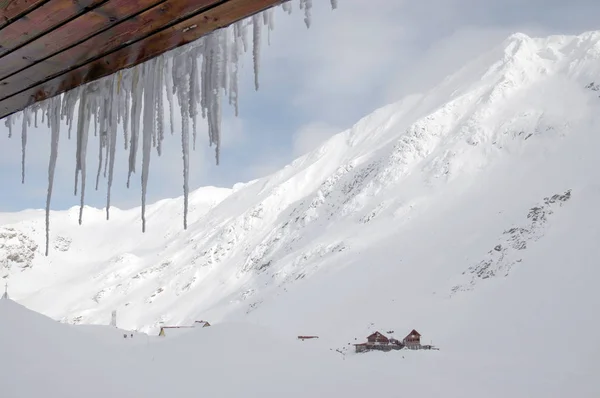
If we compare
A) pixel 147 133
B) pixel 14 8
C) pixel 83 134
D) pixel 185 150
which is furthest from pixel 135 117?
pixel 14 8

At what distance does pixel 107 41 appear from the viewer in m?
2.04

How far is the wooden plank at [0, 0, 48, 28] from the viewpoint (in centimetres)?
188

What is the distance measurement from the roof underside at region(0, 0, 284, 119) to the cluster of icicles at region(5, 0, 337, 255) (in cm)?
15

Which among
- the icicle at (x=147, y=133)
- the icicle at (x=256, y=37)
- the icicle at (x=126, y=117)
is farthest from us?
the icicle at (x=126, y=117)

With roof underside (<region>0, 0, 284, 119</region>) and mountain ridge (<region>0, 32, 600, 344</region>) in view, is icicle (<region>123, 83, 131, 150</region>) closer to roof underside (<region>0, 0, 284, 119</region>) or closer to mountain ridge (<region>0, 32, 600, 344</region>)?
roof underside (<region>0, 0, 284, 119</region>)

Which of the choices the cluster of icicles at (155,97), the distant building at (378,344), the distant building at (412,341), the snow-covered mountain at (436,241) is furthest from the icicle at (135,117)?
the distant building at (412,341)

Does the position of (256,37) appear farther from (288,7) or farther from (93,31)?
(93,31)

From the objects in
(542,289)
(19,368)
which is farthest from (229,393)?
(542,289)

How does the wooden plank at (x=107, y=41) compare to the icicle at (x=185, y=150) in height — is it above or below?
above

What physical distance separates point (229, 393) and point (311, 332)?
50573 millimetres

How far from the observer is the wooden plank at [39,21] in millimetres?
1833

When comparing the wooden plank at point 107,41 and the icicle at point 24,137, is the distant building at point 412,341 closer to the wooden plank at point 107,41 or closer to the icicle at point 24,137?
the icicle at point 24,137

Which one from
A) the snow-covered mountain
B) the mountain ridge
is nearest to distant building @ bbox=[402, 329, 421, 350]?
the snow-covered mountain

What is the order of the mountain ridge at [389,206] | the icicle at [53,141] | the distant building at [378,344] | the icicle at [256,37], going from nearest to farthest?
the icicle at [256,37] → the icicle at [53,141] → the distant building at [378,344] → the mountain ridge at [389,206]
